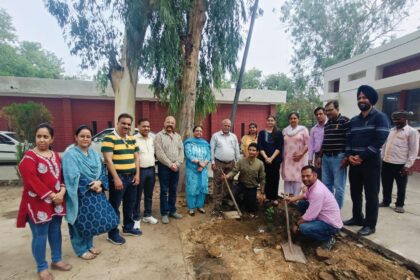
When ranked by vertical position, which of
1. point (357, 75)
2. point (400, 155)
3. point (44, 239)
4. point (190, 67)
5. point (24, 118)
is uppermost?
point (357, 75)

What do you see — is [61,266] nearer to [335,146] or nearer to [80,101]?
[335,146]

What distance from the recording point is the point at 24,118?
20.5 ft

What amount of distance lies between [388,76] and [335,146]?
7.56 m

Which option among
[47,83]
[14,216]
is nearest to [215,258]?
[14,216]

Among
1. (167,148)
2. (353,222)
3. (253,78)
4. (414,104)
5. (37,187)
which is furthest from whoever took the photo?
(253,78)

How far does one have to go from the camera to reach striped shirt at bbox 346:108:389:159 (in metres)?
2.88

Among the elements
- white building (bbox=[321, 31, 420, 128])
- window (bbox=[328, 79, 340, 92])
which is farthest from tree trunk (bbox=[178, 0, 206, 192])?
window (bbox=[328, 79, 340, 92])

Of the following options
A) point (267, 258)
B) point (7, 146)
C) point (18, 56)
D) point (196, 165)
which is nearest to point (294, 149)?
point (196, 165)

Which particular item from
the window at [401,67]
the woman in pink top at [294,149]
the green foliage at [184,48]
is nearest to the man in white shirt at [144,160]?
the green foliage at [184,48]

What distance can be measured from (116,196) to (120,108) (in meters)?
3.63

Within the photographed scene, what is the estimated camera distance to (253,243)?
3.16m

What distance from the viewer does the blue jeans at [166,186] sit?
375 centimetres

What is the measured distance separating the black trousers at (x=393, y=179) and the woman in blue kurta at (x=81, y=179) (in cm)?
453

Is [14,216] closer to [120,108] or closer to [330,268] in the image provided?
[120,108]
